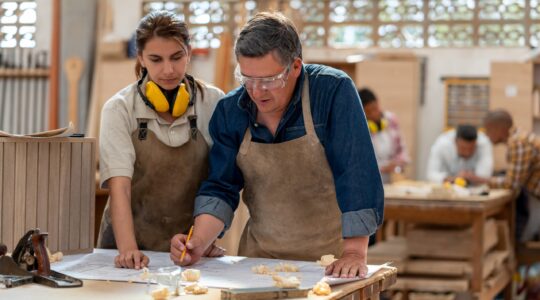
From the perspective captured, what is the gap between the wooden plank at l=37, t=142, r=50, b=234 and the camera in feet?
10.2

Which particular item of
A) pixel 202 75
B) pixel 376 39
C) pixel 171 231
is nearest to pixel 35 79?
pixel 202 75

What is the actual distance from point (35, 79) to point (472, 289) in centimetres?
667

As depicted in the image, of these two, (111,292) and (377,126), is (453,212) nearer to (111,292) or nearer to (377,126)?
(377,126)

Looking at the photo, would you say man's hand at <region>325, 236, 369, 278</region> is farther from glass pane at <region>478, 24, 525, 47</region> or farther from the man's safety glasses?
glass pane at <region>478, 24, 525, 47</region>

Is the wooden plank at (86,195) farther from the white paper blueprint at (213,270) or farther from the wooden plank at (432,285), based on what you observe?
the wooden plank at (432,285)

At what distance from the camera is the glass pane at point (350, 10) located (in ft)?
36.0

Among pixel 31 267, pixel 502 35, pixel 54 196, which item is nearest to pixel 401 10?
pixel 502 35

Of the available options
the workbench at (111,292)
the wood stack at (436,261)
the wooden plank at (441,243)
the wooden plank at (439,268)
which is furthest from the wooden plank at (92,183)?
the wooden plank at (441,243)

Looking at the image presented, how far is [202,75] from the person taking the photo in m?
11.5

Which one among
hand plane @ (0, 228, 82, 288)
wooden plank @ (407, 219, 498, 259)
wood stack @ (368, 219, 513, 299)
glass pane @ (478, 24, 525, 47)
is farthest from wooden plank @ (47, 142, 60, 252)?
glass pane @ (478, 24, 525, 47)

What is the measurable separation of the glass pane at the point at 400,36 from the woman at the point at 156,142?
773 centimetres

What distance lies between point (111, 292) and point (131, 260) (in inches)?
17.7

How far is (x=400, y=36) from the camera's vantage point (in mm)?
10898

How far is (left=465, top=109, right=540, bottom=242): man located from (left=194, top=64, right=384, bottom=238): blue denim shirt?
5.48m
